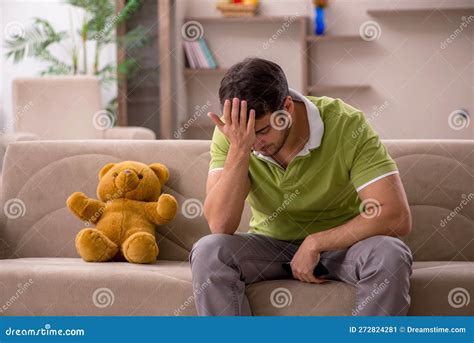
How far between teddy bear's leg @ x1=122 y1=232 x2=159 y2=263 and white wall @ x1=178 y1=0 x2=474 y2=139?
341 centimetres

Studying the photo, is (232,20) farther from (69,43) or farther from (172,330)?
(172,330)

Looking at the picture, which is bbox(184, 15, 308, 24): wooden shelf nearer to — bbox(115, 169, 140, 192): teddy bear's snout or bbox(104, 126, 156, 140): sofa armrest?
bbox(104, 126, 156, 140): sofa armrest

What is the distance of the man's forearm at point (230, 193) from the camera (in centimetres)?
186

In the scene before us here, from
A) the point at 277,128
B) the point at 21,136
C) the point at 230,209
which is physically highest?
the point at 277,128

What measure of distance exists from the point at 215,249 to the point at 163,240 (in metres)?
0.56

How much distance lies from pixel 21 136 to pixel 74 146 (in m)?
1.70

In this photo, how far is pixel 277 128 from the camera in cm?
183

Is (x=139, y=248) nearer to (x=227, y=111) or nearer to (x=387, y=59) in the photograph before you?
(x=227, y=111)

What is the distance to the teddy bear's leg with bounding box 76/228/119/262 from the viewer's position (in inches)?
84.8

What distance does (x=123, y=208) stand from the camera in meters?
2.27

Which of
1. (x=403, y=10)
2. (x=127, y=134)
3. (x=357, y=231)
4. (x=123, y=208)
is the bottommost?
(x=127, y=134)

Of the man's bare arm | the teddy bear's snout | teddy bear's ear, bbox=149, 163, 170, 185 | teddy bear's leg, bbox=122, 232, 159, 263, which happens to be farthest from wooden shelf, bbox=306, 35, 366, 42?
the man's bare arm

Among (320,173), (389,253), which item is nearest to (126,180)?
(320,173)

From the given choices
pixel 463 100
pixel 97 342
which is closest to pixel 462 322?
pixel 97 342
